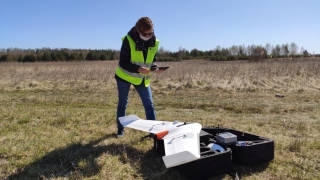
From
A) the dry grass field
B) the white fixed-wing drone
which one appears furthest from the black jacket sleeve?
the dry grass field

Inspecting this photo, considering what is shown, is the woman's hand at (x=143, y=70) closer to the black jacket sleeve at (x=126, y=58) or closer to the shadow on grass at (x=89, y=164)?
the black jacket sleeve at (x=126, y=58)

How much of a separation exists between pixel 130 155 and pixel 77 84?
9560 mm

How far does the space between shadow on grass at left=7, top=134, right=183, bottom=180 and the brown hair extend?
1621 millimetres

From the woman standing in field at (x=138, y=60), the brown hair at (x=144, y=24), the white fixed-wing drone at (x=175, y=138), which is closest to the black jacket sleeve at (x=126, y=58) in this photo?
the woman standing in field at (x=138, y=60)

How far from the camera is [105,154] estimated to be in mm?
3246

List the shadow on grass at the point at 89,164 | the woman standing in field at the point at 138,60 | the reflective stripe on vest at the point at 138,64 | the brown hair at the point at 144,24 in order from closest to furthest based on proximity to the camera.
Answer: the shadow on grass at the point at 89,164
the brown hair at the point at 144,24
the woman standing in field at the point at 138,60
the reflective stripe on vest at the point at 138,64

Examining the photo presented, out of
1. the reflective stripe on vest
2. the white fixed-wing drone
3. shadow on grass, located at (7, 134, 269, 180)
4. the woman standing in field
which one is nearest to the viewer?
the white fixed-wing drone

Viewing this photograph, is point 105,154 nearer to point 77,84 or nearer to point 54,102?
point 54,102

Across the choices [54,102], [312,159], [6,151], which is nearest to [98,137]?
[6,151]

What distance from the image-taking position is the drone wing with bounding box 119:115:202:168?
2.26 meters

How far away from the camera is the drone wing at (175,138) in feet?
7.42

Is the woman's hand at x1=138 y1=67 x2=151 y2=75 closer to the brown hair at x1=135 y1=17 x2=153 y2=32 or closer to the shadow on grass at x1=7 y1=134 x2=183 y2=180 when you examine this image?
the brown hair at x1=135 y1=17 x2=153 y2=32

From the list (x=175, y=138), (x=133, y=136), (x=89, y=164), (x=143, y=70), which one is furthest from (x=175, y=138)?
(x=133, y=136)

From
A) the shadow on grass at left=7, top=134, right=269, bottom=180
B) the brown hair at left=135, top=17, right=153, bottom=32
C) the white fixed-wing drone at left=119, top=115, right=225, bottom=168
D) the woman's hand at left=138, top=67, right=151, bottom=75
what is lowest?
the shadow on grass at left=7, top=134, right=269, bottom=180
